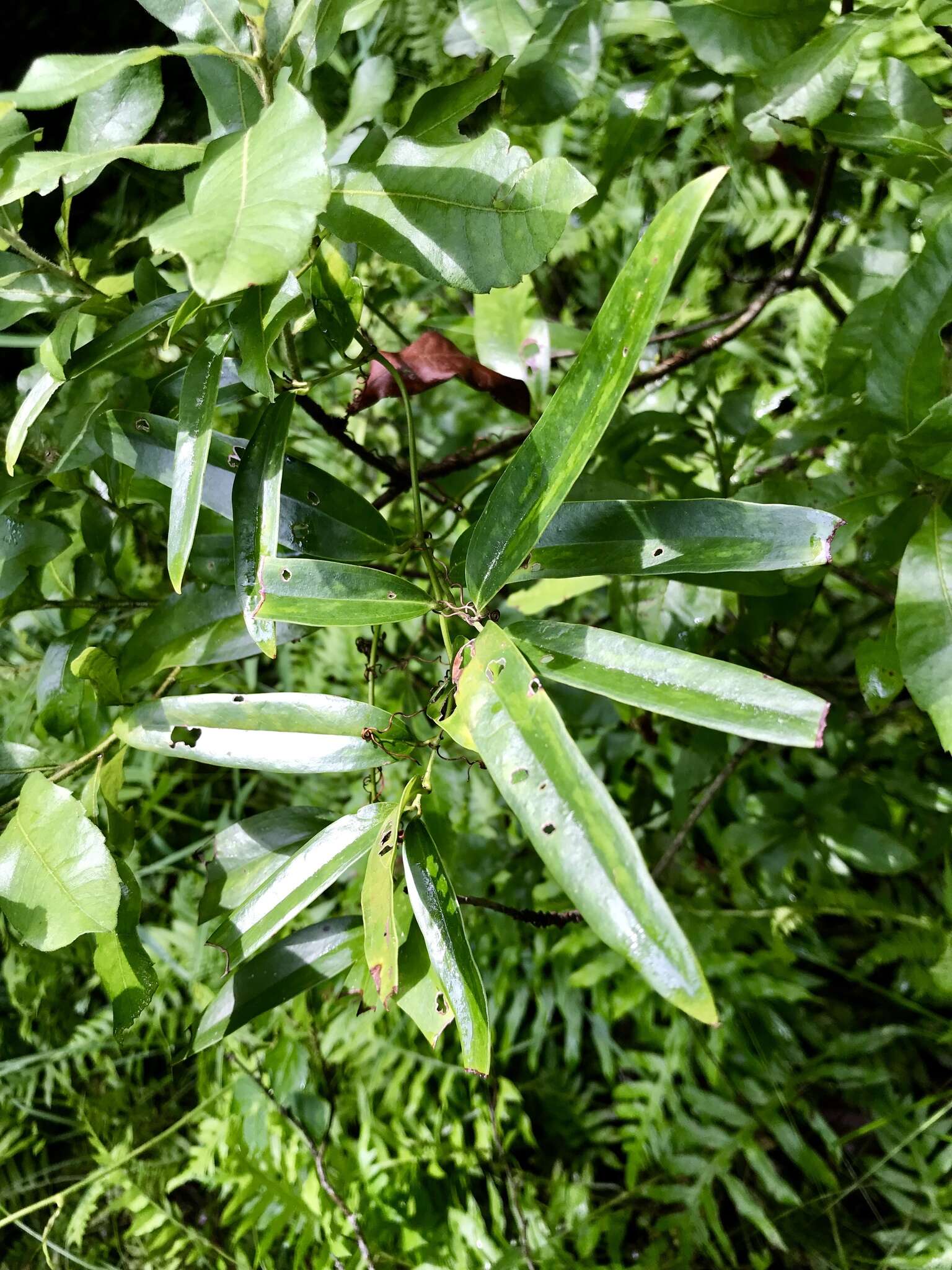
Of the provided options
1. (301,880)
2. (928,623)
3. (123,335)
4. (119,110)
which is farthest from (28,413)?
(928,623)

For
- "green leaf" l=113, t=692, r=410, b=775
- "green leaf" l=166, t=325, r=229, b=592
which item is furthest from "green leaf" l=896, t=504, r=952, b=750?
"green leaf" l=166, t=325, r=229, b=592

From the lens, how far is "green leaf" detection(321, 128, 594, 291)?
41 centimetres

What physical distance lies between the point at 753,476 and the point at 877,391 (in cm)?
30

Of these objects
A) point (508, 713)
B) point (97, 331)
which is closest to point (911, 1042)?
point (508, 713)

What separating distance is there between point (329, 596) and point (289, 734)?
8cm

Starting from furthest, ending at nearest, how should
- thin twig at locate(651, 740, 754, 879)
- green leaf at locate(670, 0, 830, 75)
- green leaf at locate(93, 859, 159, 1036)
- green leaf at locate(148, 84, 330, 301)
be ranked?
1. thin twig at locate(651, 740, 754, 879)
2. green leaf at locate(670, 0, 830, 75)
3. green leaf at locate(93, 859, 159, 1036)
4. green leaf at locate(148, 84, 330, 301)

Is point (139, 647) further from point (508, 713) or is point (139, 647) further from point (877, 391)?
point (877, 391)

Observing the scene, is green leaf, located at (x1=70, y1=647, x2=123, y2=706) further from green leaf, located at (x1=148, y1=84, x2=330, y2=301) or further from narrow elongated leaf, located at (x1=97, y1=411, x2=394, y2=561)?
green leaf, located at (x1=148, y1=84, x2=330, y2=301)

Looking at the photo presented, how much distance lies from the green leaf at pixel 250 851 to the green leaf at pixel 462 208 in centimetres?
33

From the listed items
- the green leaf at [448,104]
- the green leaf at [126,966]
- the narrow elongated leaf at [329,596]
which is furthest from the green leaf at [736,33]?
the green leaf at [126,966]

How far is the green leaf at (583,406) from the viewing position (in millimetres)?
342

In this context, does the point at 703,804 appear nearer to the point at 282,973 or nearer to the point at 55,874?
the point at 282,973

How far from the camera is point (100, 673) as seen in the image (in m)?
0.56

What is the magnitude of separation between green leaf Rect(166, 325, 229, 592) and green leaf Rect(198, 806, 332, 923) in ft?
0.59
